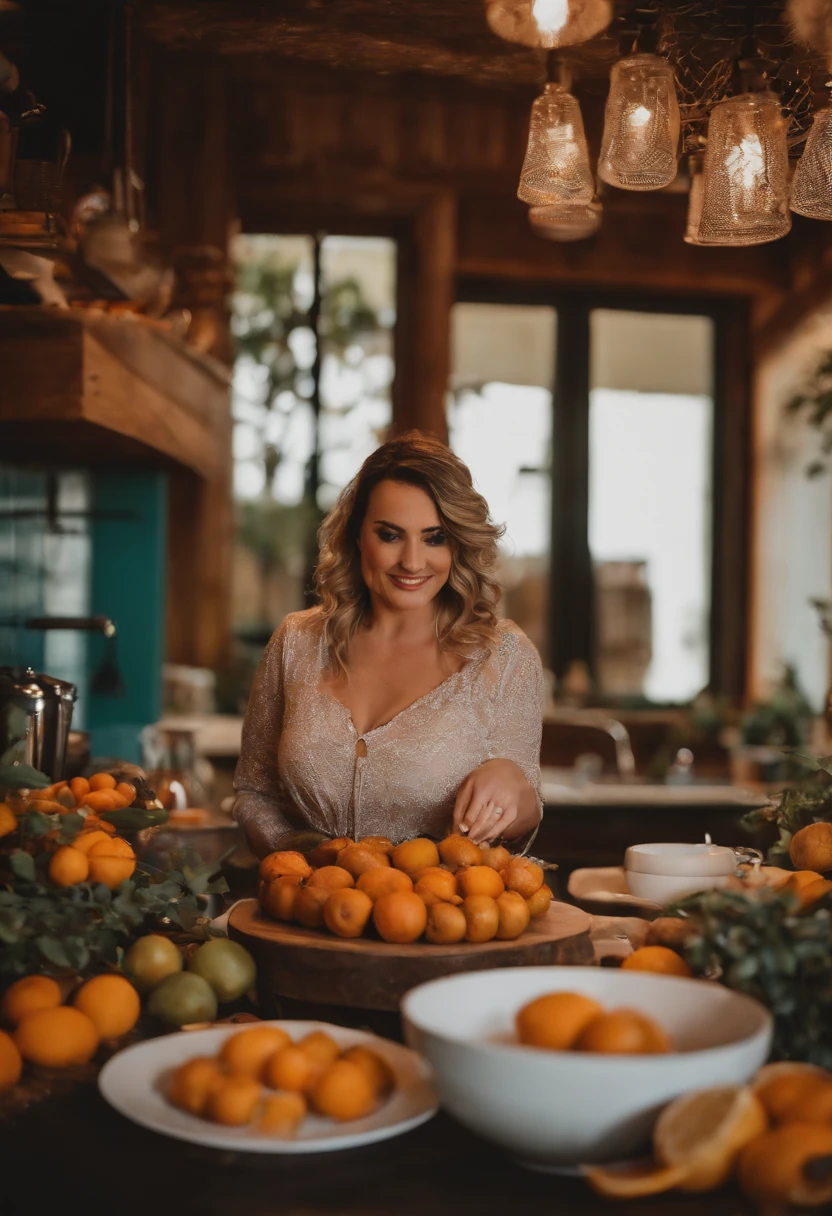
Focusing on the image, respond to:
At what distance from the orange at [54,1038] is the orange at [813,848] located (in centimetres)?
102

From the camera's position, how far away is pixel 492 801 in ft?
6.52

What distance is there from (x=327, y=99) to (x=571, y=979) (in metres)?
5.37

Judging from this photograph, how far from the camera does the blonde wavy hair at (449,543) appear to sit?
7.78 ft

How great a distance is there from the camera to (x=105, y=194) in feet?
10.1

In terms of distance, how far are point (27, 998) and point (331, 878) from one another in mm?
371

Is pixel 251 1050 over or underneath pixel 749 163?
underneath

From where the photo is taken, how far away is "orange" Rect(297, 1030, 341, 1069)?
119cm

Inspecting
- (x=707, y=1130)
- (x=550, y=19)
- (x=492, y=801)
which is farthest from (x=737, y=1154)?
(x=550, y=19)

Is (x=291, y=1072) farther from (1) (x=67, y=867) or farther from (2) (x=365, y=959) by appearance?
(1) (x=67, y=867)

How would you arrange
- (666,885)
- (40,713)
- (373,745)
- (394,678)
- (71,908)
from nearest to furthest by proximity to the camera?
(71,908), (666,885), (40,713), (373,745), (394,678)

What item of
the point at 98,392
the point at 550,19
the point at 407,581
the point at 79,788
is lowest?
the point at 79,788

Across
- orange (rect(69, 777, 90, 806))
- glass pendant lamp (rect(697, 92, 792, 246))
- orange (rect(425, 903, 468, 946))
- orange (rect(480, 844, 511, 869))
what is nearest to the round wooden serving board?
orange (rect(425, 903, 468, 946))

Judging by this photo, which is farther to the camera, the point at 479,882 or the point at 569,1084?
the point at 479,882

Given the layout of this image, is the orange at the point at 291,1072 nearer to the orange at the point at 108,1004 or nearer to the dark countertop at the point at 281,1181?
the dark countertop at the point at 281,1181
